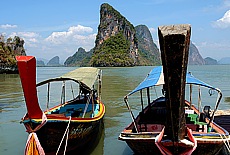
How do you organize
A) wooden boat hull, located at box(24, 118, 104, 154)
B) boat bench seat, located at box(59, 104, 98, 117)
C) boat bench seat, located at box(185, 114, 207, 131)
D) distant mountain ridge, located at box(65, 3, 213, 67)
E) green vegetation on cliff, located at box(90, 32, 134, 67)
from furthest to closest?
distant mountain ridge, located at box(65, 3, 213, 67) → green vegetation on cliff, located at box(90, 32, 134, 67) → boat bench seat, located at box(59, 104, 98, 117) → boat bench seat, located at box(185, 114, 207, 131) → wooden boat hull, located at box(24, 118, 104, 154)

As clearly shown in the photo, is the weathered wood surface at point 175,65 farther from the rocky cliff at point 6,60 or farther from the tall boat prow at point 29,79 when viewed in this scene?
the rocky cliff at point 6,60

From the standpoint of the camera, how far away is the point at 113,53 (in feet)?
349

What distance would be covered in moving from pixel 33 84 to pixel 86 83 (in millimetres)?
2508

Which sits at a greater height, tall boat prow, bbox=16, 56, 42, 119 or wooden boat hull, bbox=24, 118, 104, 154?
tall boat prow, bbox=16, 56, 42, 119

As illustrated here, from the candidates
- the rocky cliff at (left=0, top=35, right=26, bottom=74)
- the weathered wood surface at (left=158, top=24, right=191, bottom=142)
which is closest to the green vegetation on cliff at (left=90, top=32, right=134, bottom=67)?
the rocky cliff at (left=0, top=35, right=26, bottom=74)

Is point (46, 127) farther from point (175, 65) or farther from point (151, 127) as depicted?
point (175, 65)

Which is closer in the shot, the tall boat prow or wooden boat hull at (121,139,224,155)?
wooden boat hull at (121,139,224,155)

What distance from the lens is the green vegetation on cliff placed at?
102 m

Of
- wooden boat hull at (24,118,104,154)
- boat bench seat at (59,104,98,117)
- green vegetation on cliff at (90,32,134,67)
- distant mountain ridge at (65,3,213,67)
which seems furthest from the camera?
distant mountain ridge at (65,3,213,67)

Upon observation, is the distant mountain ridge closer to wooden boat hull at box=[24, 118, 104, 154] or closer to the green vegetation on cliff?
the green vegetation on cliff

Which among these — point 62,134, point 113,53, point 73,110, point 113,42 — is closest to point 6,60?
point 73,110

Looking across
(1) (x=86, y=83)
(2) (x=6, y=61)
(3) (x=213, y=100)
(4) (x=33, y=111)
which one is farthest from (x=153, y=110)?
(2) (x=6, y=61)

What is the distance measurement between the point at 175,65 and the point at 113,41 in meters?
109

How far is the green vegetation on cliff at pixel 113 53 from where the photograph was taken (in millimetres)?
102125
